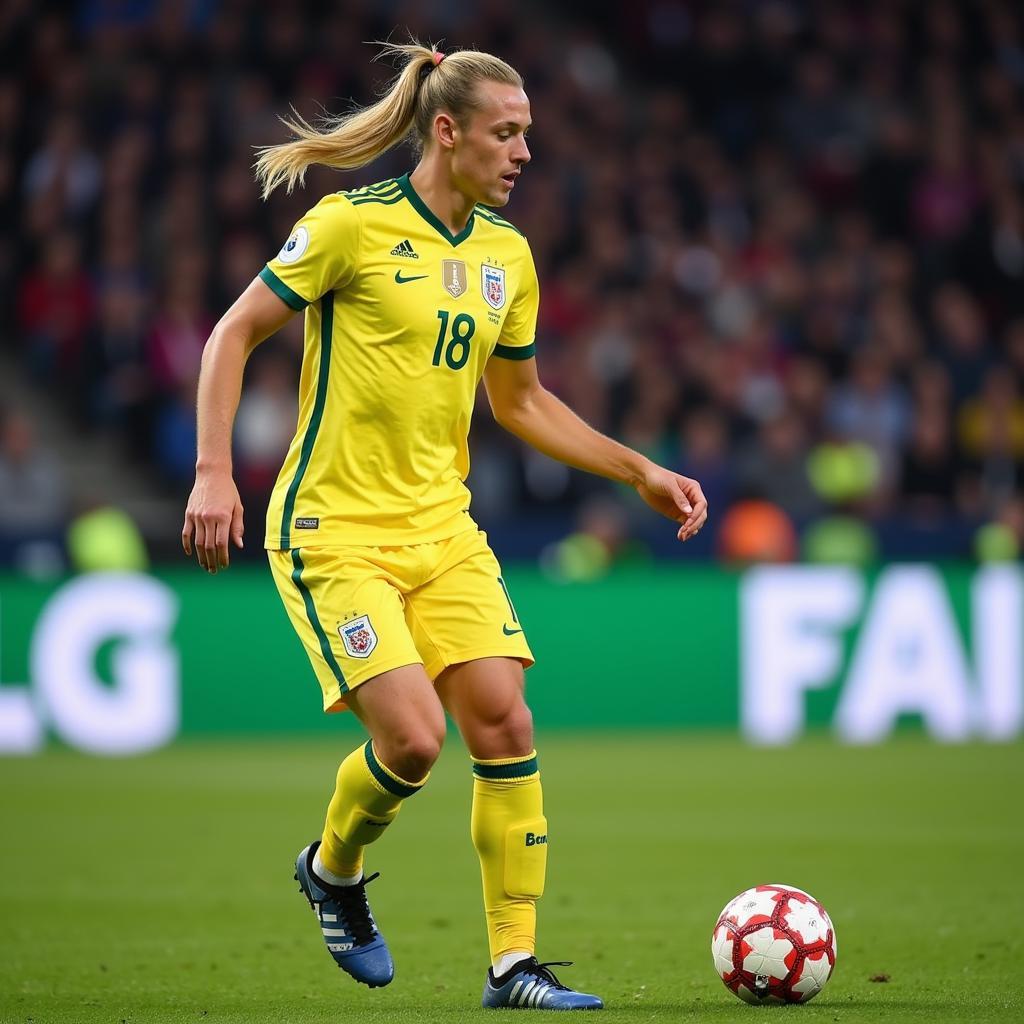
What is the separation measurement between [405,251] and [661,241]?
13328mm

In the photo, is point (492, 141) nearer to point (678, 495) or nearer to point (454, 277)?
point (454, 277)

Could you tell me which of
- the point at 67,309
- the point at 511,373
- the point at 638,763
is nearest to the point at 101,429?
the point at 67,309

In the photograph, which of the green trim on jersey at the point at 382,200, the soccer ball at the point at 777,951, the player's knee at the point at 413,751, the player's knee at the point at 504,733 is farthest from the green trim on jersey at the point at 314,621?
the soccer ball at the point at 777,951

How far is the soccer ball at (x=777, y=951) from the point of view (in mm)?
4941

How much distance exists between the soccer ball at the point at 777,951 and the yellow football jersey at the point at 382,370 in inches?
51.2

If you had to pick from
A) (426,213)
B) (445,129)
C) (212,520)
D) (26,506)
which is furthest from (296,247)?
(26,506)

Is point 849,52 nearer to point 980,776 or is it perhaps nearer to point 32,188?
point 32,188

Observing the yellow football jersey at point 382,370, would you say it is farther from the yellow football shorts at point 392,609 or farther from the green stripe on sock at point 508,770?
the green stripe on sock at point 508,770

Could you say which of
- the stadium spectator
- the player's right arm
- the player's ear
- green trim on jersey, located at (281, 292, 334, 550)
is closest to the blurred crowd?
the stadium spectator

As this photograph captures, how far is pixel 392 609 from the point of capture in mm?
4996

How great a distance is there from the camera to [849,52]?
68.4ft

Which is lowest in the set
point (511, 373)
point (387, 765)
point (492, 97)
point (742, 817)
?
point (742, 817)

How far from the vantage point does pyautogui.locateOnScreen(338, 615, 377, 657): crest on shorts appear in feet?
16.2

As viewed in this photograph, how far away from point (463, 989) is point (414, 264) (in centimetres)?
201
